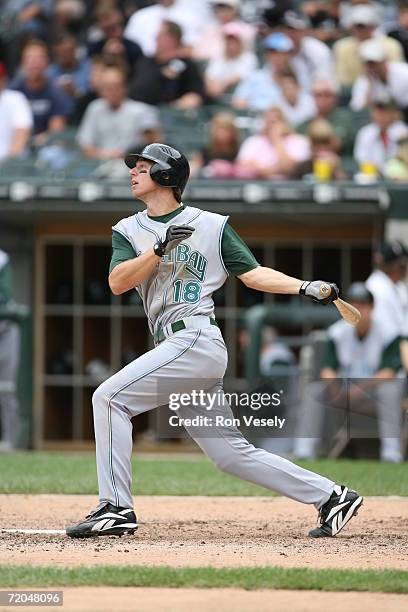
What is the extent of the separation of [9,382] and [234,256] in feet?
22.8

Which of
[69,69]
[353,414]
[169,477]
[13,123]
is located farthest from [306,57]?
[169,477]

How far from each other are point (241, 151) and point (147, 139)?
0.89 metres

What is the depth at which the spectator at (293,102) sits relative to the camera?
41.2 feet

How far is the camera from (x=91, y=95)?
13.2 meters

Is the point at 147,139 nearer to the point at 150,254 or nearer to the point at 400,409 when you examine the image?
the point at 400,409

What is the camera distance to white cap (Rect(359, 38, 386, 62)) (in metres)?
12.4

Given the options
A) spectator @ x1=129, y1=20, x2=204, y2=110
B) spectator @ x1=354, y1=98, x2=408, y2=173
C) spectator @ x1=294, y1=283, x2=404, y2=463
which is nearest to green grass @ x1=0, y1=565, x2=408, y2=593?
spectator @ x1=294, y1=283, x2=404, y2=463

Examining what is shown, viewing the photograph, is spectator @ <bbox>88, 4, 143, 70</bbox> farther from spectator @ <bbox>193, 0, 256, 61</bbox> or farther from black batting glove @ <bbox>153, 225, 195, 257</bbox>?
black batting glove @ <bbox>153, 225, 195, 257</bbox>

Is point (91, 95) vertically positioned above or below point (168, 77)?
below

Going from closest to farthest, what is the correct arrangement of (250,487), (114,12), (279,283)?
(279,283), (250,487), (114,12)

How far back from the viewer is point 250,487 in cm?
781

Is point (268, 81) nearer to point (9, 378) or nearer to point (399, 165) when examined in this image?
point (399, 165)

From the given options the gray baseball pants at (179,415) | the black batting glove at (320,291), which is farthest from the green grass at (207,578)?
the black batting glove at (320,291)

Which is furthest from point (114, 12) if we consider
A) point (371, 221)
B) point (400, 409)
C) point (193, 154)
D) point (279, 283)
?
point (279, 283)
